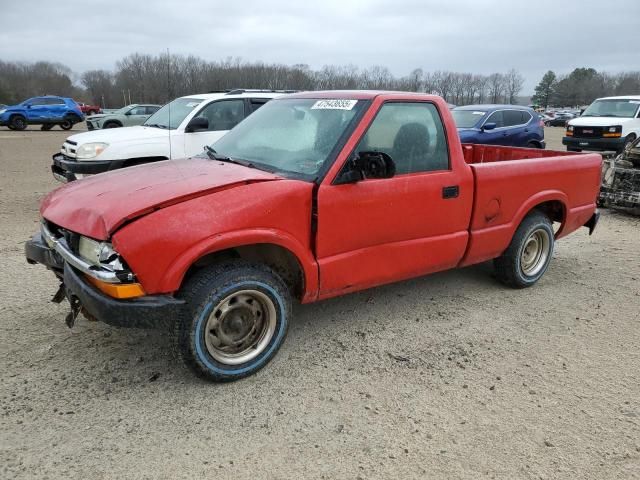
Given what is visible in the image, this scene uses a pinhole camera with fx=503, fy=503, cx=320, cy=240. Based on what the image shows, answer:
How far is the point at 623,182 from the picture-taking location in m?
8.66

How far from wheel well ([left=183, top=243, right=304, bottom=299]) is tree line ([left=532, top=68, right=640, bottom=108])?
9942 centimetres

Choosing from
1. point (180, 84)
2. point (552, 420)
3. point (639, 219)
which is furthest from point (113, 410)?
point (180, 84)

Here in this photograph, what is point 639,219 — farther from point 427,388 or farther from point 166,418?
point 166,418

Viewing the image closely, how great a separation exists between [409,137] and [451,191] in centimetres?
57

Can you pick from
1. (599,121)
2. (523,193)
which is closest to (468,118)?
(599,121)

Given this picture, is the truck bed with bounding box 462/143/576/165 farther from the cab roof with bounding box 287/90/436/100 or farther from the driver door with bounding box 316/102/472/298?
the cab roof with bounding box 287/90/436/100

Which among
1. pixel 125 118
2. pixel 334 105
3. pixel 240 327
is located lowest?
pixel 240 327

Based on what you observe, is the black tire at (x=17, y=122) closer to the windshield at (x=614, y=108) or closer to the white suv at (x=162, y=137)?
the white suv at (x=162, y=137)

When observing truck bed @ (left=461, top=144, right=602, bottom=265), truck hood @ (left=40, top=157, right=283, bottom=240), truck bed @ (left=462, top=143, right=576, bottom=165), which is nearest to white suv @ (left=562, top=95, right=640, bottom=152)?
truck bed @ (left=462, top=143, right=576, bottom=165)

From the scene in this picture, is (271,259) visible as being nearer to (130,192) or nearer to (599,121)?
(130,192)

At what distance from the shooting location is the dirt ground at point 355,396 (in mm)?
2582

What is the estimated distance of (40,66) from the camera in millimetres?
101500

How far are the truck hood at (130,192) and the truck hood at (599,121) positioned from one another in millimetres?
15706

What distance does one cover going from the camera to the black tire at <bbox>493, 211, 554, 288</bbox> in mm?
4855
